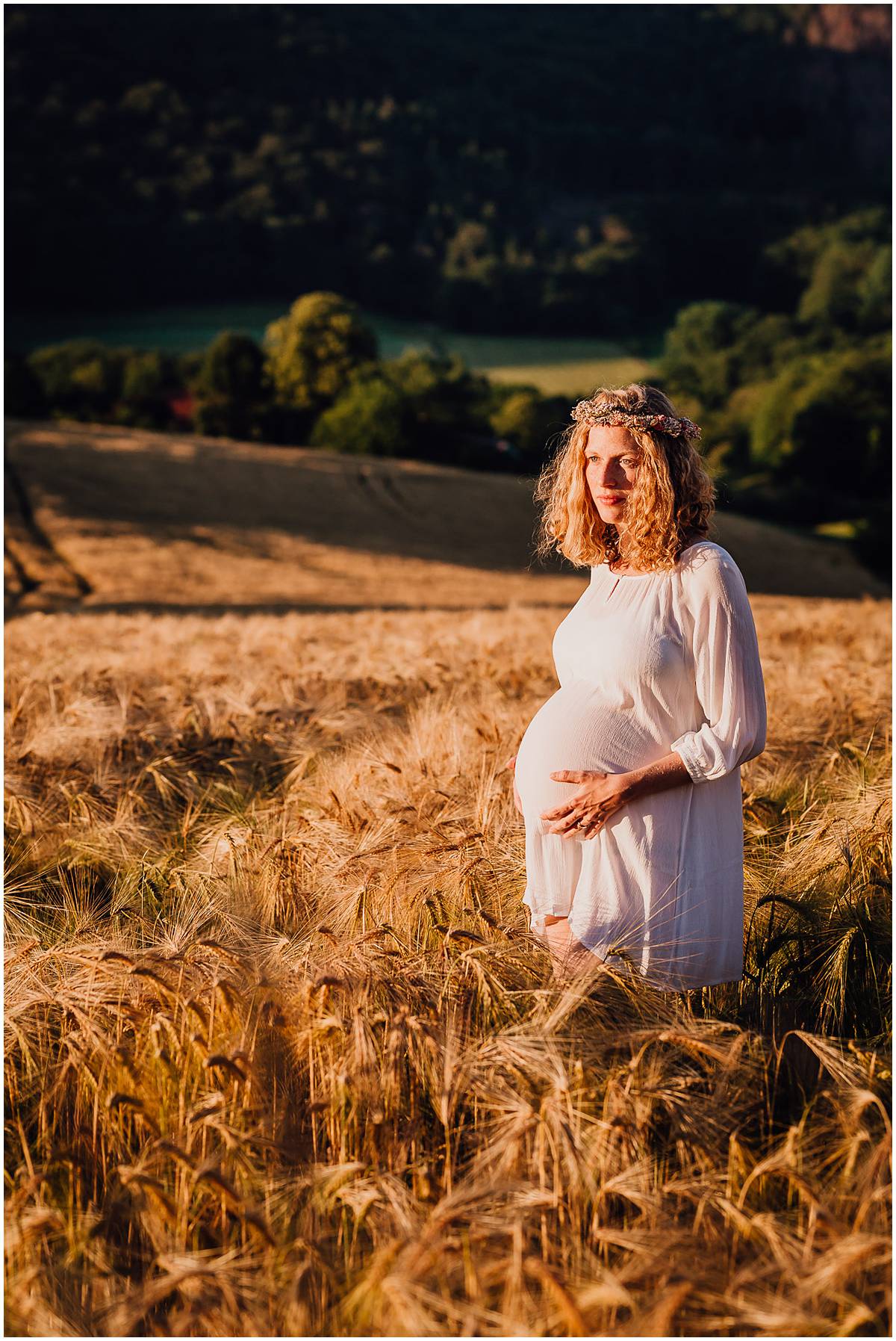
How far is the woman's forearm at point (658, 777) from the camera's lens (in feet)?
9.26

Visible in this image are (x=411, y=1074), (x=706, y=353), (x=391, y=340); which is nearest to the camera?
(x=411, y=1074)

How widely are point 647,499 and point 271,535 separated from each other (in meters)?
36.5

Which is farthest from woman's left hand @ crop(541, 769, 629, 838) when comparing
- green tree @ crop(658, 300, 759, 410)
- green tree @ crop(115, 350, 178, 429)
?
green tree @ crop(658, 300, 759, 410)

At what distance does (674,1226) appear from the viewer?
2025 millimetres

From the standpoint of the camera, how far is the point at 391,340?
109m

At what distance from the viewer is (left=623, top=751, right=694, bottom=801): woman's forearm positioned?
2822 millimetres

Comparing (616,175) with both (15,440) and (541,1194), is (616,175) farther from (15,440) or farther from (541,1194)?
(541,1194)

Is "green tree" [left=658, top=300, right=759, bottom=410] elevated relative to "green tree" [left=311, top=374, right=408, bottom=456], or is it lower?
elevated

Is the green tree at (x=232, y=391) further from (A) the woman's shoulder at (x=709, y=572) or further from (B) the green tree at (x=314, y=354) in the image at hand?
(A) the woman's shoulder at (x=709, y=572)

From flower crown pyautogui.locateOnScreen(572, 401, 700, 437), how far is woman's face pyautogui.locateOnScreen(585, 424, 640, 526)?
0.08ft

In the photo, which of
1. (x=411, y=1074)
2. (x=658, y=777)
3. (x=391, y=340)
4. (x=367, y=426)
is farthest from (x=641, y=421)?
(x=391, y=340)

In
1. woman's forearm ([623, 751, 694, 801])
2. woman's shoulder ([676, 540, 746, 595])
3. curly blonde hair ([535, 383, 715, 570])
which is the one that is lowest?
woman's forearm ([623, 751, 694, 801])

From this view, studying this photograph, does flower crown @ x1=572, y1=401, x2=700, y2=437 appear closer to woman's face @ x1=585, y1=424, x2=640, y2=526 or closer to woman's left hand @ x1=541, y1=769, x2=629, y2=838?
woman's face @ x1=585, y1=424, x2=640, y2=526

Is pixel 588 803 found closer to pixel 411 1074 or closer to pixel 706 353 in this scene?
pixel 411 1074
